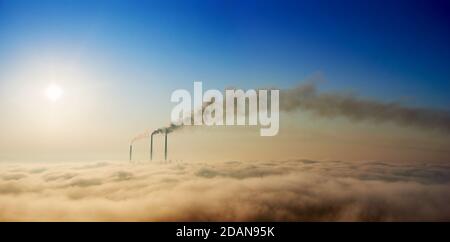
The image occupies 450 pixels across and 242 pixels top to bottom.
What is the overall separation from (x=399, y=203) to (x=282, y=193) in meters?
12.6

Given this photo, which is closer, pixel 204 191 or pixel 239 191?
pixel 204 191

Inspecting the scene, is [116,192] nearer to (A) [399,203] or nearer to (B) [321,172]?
(A) [399,203]

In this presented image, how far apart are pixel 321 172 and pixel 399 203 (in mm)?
27669
